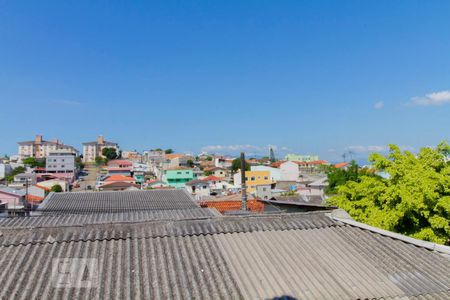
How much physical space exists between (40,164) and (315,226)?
3893 inches

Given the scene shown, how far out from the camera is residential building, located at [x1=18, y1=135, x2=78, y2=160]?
4515 inches

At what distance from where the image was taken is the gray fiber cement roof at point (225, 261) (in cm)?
435

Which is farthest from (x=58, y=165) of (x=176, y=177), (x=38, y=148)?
(x=38, y=148)

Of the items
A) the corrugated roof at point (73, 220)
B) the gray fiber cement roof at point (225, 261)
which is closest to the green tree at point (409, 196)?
the gray fiber cement roof at point (225, 261)

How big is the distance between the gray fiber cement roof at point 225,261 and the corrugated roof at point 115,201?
764 cm

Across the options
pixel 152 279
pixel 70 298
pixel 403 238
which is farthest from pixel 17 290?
pixel 403 238

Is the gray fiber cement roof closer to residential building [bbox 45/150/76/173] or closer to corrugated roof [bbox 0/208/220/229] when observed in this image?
corrugated roof [bbox 0/208/220/229]

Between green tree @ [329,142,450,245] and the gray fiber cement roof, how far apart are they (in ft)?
11.7

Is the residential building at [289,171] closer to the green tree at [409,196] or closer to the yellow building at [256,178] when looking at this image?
the yellow building at [256,178]

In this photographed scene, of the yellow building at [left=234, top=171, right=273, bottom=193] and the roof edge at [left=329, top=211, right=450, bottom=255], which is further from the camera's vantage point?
the yellow building at [left=234, top=171, right=273, bottom=193]

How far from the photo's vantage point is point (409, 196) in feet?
29.3

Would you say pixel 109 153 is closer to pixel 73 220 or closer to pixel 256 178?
pixel 256 178

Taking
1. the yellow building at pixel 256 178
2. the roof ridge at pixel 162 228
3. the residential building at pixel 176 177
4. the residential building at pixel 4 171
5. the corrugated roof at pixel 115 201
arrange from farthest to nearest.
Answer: the residential building at pixel 4 171, the residential building at pixel 176 177, the yellow building at pixel 256 178, the corrugated roof at pixel 115 201, the roof ridge at pixel 162 228

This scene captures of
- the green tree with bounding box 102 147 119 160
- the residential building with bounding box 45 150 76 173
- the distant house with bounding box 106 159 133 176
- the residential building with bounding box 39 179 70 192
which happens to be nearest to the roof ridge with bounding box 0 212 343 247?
the residential building with bounding box 39 179 70 192
